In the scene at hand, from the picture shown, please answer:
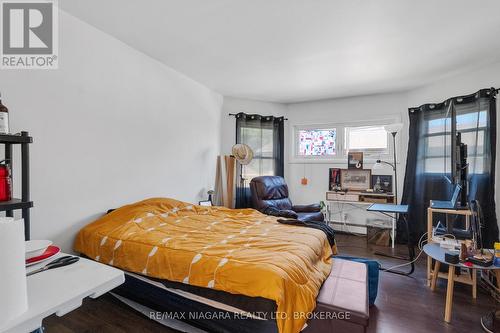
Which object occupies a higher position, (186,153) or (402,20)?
(402,20)

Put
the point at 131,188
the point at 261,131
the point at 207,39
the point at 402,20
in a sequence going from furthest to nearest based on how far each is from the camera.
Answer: the point at 261,131
the point at 131,188
the point at 207,39
the point at 402,20

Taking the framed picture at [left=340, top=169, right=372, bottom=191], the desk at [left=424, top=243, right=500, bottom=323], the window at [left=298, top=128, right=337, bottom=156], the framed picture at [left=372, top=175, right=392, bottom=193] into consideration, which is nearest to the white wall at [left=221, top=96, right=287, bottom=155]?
the window at [left=298, top=128, right=337, bottom=156]

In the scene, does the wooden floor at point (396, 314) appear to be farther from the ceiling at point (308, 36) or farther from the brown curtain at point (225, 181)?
the ceiling at point (308, 36)

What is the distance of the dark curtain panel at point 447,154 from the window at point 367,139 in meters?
0.47

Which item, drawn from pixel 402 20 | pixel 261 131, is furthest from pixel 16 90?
pixel 261 131

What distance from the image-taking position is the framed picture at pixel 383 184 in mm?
4074

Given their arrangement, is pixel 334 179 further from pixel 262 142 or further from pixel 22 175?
pixel 22 175

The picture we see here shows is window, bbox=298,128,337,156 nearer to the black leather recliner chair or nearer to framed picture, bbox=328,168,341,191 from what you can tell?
framed picture, bbox=328,168,341,191

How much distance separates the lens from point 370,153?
14.2 ft

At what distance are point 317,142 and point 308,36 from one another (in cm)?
258

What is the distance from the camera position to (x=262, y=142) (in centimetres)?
464

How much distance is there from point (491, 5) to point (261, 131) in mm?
3221

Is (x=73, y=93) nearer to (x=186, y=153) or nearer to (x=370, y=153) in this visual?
(x=186, y=153)

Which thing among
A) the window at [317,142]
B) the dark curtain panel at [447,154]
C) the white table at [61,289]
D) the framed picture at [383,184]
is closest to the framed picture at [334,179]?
the window at [317,142]
